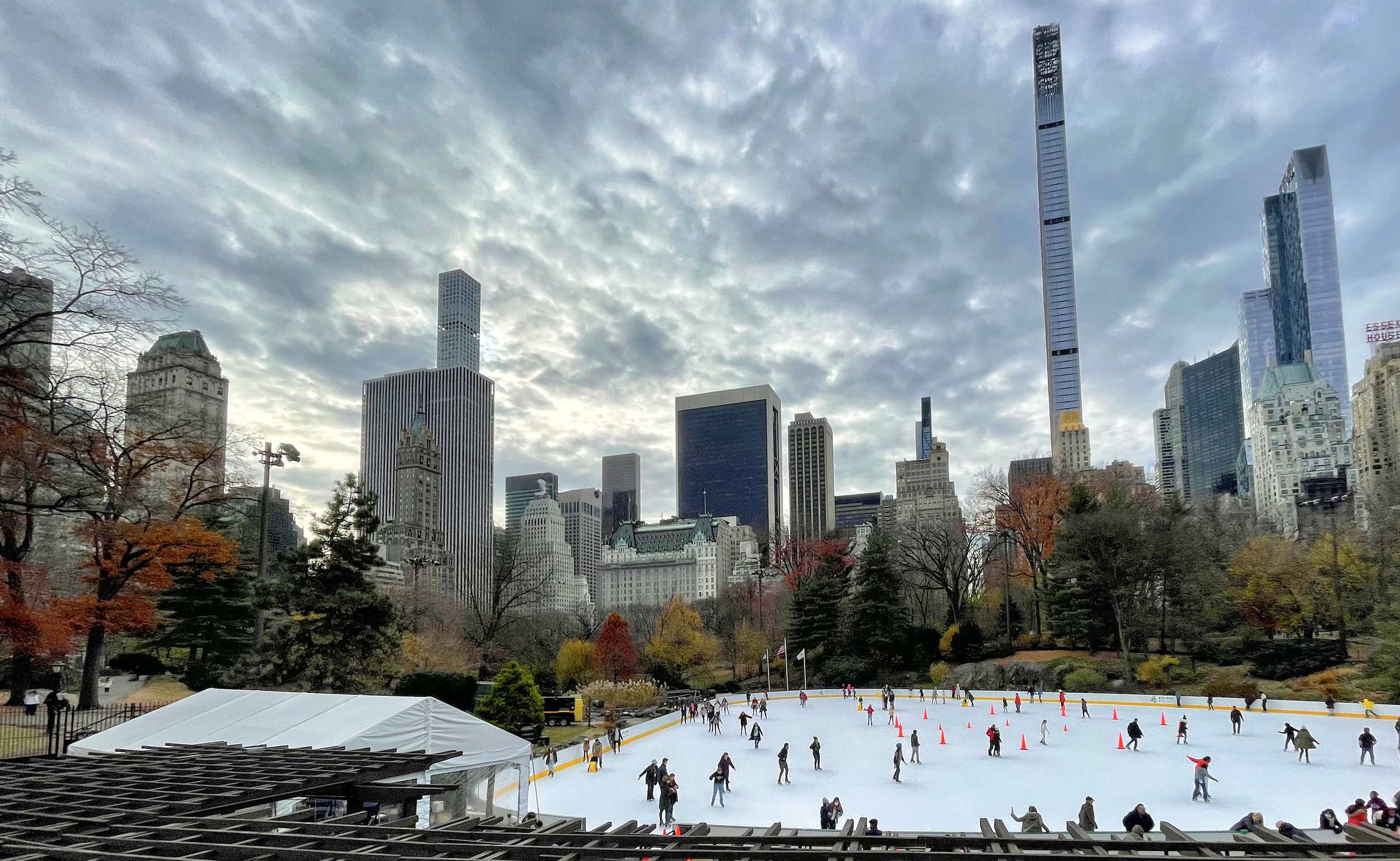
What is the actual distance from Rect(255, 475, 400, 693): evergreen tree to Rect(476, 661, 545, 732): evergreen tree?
4.03 meters

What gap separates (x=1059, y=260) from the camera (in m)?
196

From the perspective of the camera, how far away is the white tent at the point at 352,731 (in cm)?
1276

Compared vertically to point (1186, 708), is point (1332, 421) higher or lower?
higher

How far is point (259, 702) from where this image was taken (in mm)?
14758

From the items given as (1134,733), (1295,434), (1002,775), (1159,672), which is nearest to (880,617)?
(1159,672)

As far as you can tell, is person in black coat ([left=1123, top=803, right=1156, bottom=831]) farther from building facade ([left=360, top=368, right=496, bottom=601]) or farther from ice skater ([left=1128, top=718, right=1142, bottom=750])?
building facade ([left=360, top=368, right=496, bottom=601])

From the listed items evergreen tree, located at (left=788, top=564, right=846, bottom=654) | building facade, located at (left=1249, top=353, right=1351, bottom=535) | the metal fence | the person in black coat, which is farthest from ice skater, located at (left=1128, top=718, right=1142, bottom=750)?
building facade, located at (left=1249, top=353, right=1351, bottom=535)

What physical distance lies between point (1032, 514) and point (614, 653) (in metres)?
30.7

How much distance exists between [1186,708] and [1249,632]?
12.0 metres

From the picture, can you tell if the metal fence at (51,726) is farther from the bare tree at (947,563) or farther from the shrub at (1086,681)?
the bare tree at (947,563)

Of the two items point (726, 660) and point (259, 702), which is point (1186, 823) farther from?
point (726, 660)

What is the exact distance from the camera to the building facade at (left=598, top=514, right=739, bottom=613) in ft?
580


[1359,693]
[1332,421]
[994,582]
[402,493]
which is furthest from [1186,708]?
[1332,421]

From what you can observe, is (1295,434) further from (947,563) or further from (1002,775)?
(1002,775)
